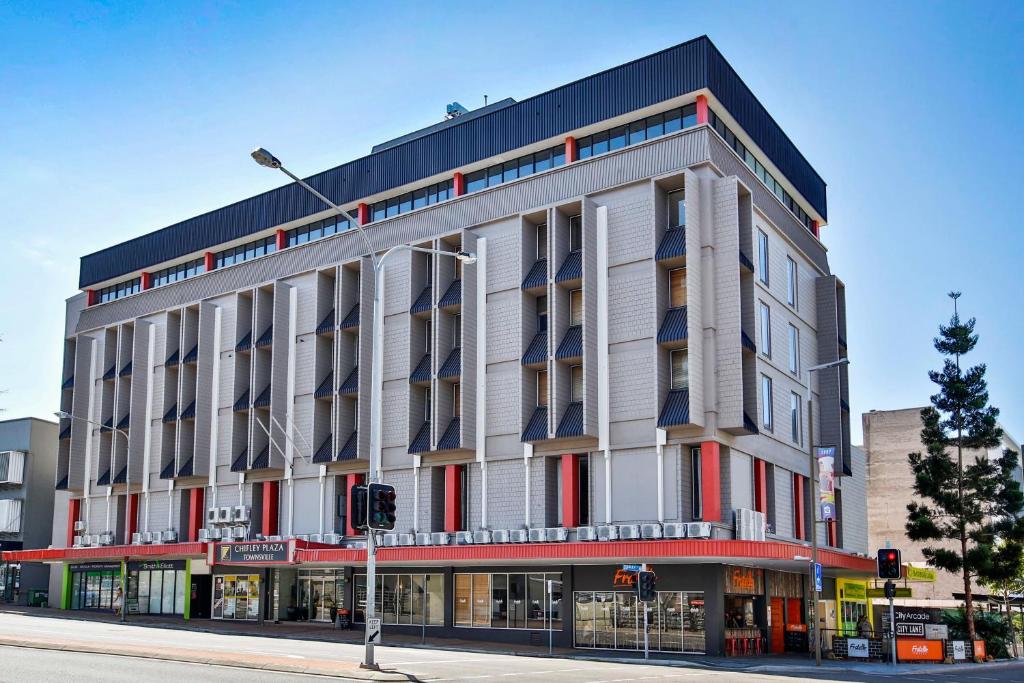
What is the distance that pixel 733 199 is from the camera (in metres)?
41.4

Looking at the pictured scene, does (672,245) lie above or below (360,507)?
above

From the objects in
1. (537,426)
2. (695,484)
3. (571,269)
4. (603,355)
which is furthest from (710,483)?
(571,269)

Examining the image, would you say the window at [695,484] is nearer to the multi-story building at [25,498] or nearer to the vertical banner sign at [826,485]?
the vertical banner sign at [826,485]

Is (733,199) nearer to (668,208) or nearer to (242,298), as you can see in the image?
(668,208)

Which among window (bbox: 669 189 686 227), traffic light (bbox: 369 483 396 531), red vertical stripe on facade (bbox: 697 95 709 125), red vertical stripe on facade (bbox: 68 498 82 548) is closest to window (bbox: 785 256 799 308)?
window (bbox: 669 189 686 227)

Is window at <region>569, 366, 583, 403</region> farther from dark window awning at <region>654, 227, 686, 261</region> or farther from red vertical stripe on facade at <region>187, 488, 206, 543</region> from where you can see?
red vertical stripe on facade at <region>187, 488, 206, 543</region>

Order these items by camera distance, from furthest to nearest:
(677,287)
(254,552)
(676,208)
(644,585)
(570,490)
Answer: (254,552) < (676,208) < (570,490) < (677,287) < (644,585)

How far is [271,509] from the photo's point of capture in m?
53.7

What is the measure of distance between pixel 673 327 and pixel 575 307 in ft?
17.4

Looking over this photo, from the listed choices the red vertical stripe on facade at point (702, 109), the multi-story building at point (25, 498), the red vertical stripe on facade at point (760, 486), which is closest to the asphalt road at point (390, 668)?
the red vertical stripe on facade at point (760, 486)

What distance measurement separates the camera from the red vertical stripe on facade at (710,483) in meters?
39.3

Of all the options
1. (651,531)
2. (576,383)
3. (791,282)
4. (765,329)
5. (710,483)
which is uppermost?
(791,282)

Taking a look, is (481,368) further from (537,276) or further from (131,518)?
(131,518)

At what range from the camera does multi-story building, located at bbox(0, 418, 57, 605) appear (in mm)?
72938
